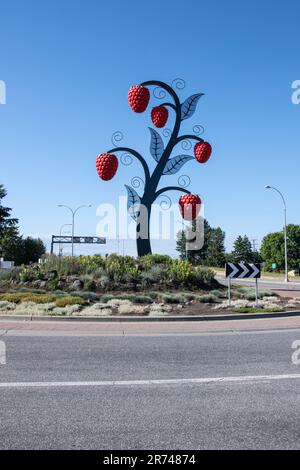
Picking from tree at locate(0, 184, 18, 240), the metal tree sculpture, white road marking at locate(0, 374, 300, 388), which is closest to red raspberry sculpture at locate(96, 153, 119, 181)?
the metal tree sculpture

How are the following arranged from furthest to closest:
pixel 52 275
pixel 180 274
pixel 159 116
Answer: pixel 159 116 < pixel 180 274 < pixel 52 275

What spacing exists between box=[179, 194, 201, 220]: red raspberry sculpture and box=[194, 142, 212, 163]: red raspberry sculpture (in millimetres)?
2313

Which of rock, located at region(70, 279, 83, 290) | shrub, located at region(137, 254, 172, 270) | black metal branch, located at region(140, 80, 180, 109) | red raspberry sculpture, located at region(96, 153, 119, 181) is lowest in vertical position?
rock, located at region(70, 279, 83, 290)

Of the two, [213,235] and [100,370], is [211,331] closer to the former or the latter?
[100,370]

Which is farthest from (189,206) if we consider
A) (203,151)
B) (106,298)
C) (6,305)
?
(6,305)

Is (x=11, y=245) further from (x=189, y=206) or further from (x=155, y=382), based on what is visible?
(x=155, y=382)

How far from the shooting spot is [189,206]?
23406 mm

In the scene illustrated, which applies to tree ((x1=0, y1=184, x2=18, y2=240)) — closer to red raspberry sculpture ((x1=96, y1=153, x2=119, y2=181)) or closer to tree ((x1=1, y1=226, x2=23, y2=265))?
tree ((x1=1, y1=226, x2=23, y2=265))

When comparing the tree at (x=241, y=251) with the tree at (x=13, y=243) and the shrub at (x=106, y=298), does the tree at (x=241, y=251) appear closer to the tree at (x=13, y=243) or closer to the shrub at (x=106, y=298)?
the tree at (x=13, y=243)

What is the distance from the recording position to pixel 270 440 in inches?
158

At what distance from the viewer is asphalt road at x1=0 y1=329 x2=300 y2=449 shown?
13.3 feet

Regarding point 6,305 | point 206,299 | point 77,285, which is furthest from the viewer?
point 77,285

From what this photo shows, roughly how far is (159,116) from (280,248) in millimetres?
101932
